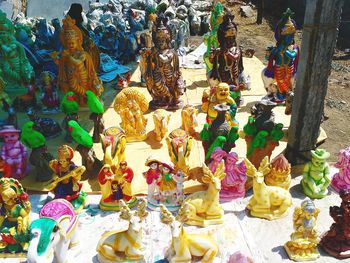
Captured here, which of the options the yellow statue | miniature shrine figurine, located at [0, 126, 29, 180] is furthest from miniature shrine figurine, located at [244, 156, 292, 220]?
miniature shrine figurine, located at [0, 126, 29, 180]

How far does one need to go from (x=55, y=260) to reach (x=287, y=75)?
518 centimetres

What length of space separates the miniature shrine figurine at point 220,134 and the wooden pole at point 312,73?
999 mm

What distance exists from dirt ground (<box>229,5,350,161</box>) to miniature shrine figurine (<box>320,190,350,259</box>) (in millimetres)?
2514

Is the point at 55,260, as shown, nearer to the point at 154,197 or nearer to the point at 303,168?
the point at 154,197

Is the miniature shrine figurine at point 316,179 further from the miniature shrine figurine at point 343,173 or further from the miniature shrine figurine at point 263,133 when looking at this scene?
the miniature shrine figurine at point 263,133

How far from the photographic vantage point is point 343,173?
226 inches

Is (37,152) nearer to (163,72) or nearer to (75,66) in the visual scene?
(75,66)

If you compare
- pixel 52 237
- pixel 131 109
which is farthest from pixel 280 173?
pixel 52 237

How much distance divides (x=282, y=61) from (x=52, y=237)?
16.6 ft

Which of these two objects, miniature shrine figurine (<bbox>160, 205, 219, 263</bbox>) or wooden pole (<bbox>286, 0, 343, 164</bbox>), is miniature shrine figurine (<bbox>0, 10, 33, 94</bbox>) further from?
miniature shrine figurine (<bbox>160, 205, 219, 263</bbox>)

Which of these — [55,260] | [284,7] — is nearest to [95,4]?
[284,7]

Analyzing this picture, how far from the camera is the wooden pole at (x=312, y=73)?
5629 mm

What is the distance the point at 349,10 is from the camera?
1459 cm

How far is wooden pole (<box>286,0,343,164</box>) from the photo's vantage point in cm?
563
